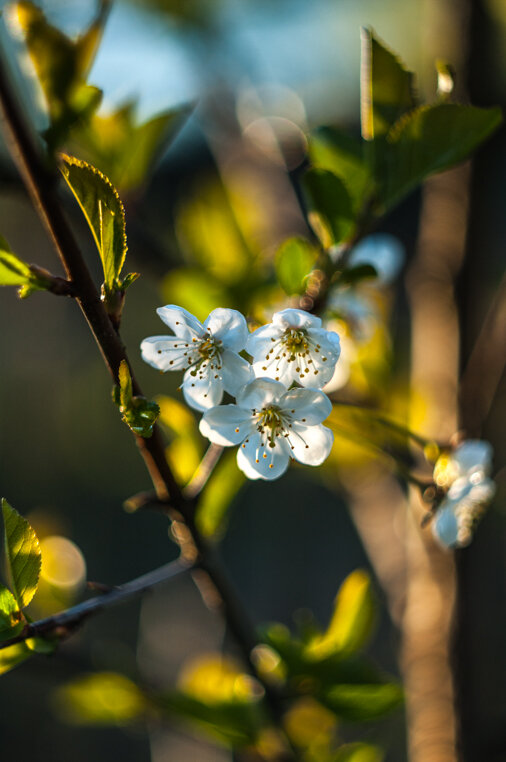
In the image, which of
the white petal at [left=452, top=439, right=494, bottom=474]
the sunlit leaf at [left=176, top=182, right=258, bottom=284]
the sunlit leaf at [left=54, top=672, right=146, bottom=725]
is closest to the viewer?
the white petal at [left=452, top=439, right=494, bottom=474]

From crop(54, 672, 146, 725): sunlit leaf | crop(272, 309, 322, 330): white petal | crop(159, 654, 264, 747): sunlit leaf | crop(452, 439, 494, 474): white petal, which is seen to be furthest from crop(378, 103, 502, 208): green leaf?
crop(54, 672, 146, 725): sunlit leaf

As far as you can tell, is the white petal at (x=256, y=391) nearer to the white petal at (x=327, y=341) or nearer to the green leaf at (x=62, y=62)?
the white petal at (x=327, y=341)

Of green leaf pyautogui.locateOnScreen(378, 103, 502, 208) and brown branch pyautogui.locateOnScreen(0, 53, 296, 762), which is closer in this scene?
brown branch pyautogui.locateOnScreen(0, 53, 296, 762)

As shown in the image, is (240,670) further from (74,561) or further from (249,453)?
(249,453)

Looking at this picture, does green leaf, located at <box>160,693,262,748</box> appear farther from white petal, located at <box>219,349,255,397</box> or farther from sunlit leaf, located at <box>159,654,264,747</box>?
white petal, located at <box>219,349,255,397</box>

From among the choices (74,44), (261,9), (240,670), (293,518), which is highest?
(261,9)

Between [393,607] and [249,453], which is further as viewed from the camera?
[393,607]

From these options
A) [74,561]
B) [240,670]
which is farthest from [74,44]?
[240,670]

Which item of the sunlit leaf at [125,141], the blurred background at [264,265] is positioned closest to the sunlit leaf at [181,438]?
the blurred background at [264,265]
